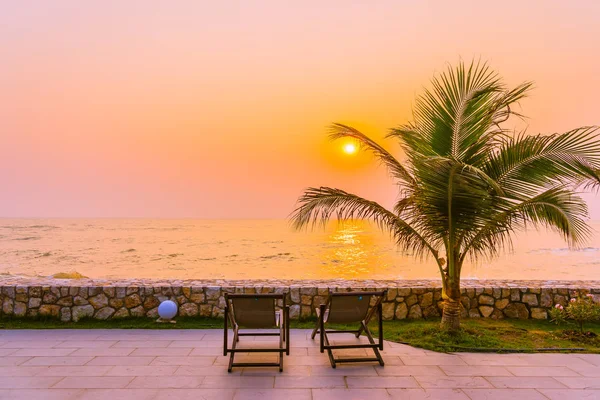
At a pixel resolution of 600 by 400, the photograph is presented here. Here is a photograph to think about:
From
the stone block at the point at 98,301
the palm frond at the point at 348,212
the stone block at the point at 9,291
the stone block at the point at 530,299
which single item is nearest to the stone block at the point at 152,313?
the stone block at the point at 98,301

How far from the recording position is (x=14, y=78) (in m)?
14.1

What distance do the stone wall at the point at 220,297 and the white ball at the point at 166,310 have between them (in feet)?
0.99

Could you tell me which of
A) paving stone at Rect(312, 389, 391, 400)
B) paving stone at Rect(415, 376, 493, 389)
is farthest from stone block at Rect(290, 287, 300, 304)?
paving stone at Rect(312, 389, 391, 400)

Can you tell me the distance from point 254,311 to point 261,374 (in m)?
0.68

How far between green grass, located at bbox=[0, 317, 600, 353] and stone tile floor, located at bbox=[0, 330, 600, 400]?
30 cm

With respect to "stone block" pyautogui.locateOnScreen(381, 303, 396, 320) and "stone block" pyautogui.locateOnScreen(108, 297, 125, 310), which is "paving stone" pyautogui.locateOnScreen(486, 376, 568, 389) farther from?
"stone block" pyautogui.locateOnScreen(108, 297, 125, 310)

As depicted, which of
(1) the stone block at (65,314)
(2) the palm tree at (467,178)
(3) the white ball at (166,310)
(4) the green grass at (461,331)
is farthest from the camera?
(1) the stone block at (65,314)

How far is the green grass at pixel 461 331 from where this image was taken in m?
5.27

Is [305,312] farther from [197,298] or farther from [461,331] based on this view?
[461,331]

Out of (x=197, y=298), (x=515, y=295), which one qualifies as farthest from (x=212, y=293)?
(x=515, y=295)

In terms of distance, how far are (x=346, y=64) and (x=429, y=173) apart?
8.80 m

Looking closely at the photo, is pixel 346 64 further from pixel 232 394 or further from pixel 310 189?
→ pixel 232 394

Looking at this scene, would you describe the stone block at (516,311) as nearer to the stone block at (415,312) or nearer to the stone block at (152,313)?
the stone block at (415,312)

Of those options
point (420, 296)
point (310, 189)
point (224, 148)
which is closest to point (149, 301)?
point (310, 189)
